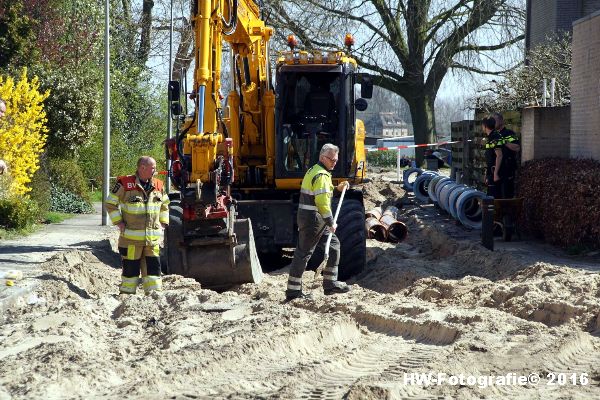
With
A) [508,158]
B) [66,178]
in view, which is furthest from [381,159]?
[508,158]

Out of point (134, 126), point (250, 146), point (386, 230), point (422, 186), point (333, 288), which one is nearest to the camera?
point (333, 288)

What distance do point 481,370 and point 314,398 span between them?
58.4 inches

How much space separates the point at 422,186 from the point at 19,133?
10.6 m

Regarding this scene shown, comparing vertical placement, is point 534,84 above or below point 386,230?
above

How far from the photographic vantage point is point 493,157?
1738cm

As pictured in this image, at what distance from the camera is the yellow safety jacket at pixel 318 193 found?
11.7m

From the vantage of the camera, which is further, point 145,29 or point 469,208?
point 145,29

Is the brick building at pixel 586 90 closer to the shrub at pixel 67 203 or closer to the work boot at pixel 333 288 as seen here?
the work boot at pixel 333 288

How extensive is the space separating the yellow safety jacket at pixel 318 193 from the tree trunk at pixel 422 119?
86.1 feet

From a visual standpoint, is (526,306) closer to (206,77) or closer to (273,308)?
(273,308)

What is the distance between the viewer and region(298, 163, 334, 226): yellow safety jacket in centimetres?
1167

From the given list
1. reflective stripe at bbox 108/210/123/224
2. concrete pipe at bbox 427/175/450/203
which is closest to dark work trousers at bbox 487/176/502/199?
concrete pipe at bbox 427/175/450/203

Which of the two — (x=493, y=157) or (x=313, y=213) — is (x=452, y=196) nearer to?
(x=493, y=157)

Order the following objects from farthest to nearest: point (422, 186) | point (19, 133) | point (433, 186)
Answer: point (422, 186) < point (433, 186) < point (19, 133)
